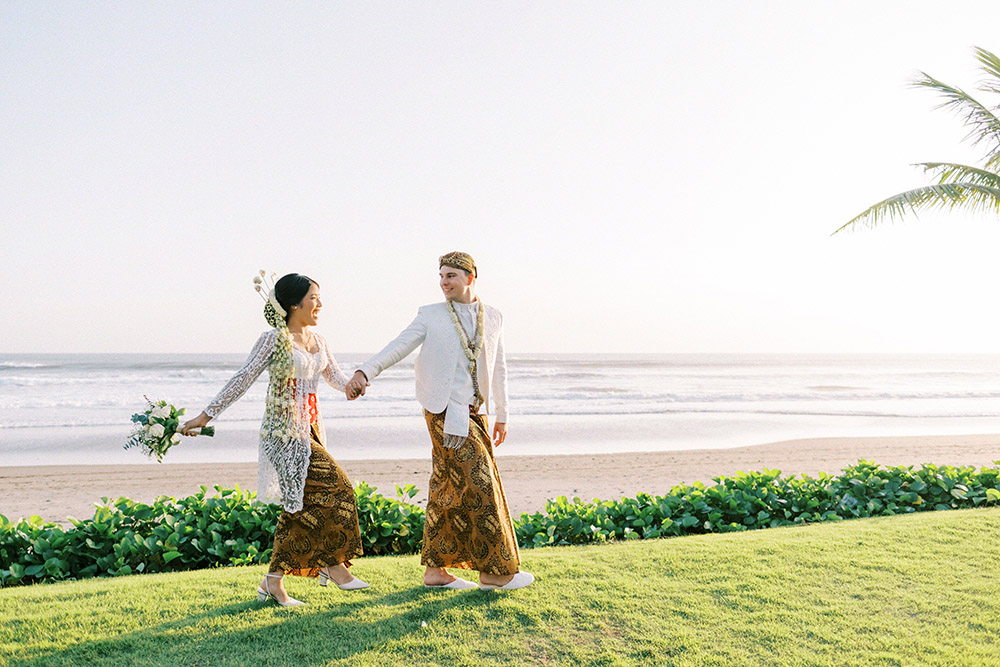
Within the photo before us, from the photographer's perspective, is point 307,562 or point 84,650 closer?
point 84,650

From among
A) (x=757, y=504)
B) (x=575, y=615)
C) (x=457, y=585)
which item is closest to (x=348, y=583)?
(x=457, y=585)

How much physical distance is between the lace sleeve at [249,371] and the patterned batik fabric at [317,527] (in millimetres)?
517

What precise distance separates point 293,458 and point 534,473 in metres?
6.92

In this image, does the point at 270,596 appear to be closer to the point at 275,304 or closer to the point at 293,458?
the point at 293,458

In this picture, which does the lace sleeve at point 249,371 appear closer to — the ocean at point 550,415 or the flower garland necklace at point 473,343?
the flower garland necklace at point 473,343

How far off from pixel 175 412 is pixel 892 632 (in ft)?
13.3

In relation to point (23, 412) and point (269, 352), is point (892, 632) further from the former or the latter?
point (23, 412)

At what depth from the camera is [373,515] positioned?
530cm

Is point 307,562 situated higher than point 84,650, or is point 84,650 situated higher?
point 307,562

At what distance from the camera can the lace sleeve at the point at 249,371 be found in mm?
3695

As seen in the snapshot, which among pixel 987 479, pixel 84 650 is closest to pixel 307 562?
pixel 84 650

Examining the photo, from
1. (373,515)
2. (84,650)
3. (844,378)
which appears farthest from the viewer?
(844,378)

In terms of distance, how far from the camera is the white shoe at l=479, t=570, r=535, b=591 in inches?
155

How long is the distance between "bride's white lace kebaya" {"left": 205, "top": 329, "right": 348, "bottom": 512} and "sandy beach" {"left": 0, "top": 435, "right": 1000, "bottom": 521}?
14.1 ft
